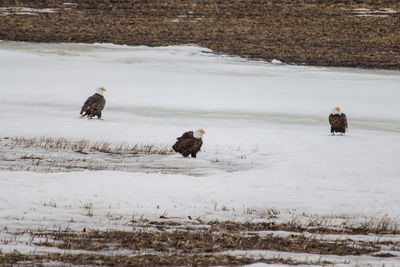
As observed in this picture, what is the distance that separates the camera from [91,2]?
49.2 metres

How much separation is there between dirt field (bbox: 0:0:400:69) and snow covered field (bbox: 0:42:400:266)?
443cm

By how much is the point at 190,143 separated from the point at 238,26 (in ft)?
103

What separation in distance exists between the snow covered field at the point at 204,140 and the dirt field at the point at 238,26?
4.43 m

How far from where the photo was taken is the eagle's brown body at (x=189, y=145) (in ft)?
42.4

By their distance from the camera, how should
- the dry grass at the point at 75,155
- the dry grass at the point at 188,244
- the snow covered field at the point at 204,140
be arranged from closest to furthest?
the dry grass at the point at 188,244 → the snow covered field at the point at 204,140 → the dry grass at the point at 75,155

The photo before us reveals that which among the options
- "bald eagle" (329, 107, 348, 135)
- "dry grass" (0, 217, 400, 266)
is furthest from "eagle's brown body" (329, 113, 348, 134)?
"dry grass" (0, 217, 400, 266)

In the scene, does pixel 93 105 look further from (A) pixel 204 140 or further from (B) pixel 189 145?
(B) pixel 189 145

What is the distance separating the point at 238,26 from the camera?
43.2m

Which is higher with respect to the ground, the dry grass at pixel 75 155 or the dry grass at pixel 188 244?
the dry grass at pixel 75 155

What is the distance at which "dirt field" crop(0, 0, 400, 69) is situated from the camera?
37531mm

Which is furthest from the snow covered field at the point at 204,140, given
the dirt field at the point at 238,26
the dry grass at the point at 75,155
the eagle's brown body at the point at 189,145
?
the dirt field at the point at 238,26

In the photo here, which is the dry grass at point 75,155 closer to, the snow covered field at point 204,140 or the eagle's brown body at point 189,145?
the snow covered field at point 204,140

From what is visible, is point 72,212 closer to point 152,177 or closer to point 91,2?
point 152,177

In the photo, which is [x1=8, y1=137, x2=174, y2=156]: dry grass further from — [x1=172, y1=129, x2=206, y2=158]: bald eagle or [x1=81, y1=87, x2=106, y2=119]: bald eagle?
[x1=81, y1=87, x2=106, y2=119]: bald eagle
